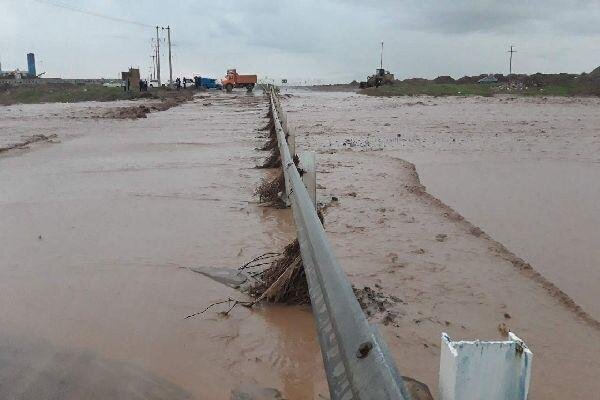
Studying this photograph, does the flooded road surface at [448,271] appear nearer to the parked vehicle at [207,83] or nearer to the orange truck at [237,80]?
the orange truck at [237,80]

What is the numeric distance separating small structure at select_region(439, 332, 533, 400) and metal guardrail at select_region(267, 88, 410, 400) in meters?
0.16

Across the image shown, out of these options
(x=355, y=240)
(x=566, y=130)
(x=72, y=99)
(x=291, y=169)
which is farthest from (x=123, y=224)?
(x=72, y=99)

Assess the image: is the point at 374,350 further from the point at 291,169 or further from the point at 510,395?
the point at 291,169

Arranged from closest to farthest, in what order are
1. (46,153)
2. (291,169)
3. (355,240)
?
(291,169)
(355,240)
(46,153)

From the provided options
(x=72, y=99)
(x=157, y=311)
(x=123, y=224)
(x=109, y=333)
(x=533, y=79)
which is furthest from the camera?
(x=533, y=79)

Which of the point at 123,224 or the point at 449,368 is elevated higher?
the point at 449,368

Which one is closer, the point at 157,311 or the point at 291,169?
the point at 157,311

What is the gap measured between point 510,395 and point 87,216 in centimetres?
521

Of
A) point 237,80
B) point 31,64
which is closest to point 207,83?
point 237,80

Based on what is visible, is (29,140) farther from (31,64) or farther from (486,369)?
(31,64)

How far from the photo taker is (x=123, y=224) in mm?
5387

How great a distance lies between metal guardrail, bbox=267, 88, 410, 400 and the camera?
4.67 ft

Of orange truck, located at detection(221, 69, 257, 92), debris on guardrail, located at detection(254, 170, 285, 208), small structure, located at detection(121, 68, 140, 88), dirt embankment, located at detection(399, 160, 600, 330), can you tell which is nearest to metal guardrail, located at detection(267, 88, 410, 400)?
dirt embankment, located at detection(399, 160, 600, 330)

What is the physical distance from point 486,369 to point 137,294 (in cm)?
289
